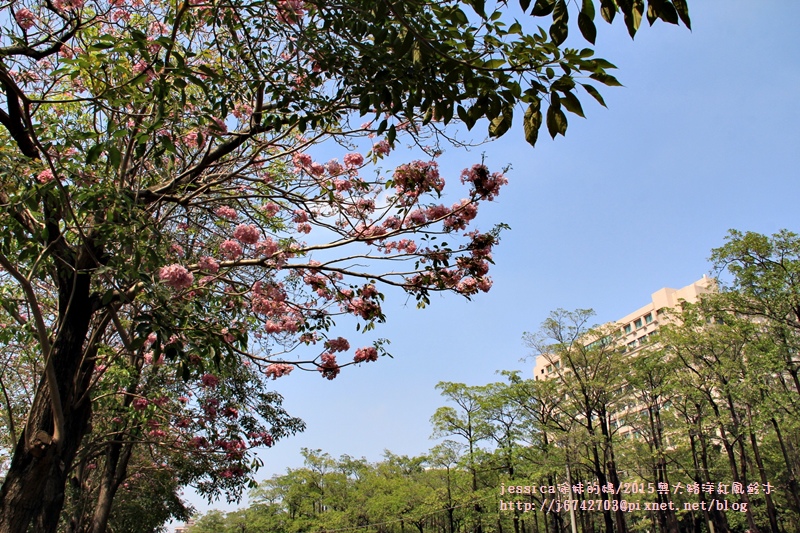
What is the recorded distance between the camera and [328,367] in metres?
5.23

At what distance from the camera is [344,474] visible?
34281 millimetres

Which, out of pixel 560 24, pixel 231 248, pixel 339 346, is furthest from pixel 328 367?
pixel 560 24

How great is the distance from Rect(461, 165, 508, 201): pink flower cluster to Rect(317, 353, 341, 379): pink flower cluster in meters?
2.19

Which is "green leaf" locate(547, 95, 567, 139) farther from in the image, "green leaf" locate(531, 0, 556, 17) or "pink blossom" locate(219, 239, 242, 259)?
"pink blossom" locate(219, 239, 242, 259)

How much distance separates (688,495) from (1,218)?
2880 cm

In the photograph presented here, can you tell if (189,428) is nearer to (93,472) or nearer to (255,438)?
(255,438)

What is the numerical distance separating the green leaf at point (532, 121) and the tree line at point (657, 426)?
1720 centimetres

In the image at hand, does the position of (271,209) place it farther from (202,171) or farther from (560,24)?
(560,24)

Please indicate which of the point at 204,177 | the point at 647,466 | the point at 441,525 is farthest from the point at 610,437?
the point at 204,177

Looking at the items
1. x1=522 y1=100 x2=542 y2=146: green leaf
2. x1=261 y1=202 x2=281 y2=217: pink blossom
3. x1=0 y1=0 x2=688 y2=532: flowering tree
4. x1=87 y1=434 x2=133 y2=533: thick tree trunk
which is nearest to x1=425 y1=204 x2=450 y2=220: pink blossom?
x1=0 y1=0 x2=688 y2=532: flowering tree

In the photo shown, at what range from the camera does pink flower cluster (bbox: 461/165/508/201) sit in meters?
4.35

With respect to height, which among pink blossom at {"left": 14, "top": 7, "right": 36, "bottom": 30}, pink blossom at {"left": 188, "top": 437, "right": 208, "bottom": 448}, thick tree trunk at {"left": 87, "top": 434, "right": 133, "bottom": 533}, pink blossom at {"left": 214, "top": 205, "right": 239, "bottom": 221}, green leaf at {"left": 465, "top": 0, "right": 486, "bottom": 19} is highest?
pink blossom at {"left": 14, "top": 7, "right": 36, "bottom": 30}

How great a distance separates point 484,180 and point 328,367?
7.71ft

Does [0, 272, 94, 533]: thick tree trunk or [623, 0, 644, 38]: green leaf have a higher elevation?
[623, 0, 644, 38]: green leaf
